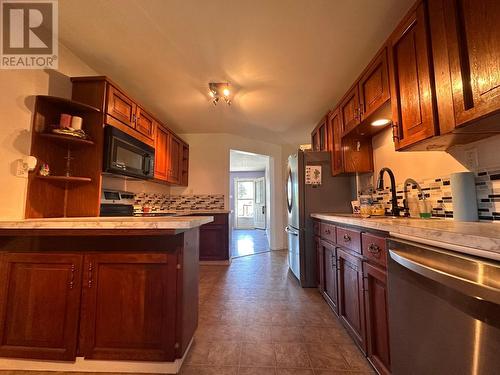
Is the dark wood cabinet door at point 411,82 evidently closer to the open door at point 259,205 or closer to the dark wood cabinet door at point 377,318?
the dark wood cabinet door at point 377,318

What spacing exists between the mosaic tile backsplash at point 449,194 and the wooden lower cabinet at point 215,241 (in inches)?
100

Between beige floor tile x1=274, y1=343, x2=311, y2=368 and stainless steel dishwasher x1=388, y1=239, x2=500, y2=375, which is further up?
stainless steel dishwasher x1=388, y1=239, x2=500, y2=375

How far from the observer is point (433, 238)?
2.72 ft

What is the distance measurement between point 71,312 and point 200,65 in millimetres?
2127

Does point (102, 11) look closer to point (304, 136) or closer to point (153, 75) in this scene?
point (153, 75)

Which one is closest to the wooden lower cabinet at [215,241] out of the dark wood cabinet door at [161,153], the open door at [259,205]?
the dark wood cabinet door at [161,153]

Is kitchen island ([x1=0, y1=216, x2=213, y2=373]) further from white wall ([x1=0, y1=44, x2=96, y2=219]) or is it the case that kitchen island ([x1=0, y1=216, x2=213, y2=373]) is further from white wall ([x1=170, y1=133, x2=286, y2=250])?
white wall ([x1=170, y1=133, x2=286, y2=250])

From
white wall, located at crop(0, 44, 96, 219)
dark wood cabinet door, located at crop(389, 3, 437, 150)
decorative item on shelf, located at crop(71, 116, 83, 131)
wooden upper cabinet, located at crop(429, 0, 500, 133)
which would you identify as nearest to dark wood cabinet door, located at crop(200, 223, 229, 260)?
decorative item on shelf, located at crop(71, 116, 83, 131)

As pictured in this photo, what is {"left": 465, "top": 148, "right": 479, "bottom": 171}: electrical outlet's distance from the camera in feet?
4.29

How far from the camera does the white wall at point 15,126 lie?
1.48 m

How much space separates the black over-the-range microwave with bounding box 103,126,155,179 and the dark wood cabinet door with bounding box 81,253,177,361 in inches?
39.6

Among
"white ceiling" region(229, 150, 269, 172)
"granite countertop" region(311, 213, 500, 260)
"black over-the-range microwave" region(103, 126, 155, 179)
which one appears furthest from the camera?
"white ceiling" region(229, 150, 269, 172)

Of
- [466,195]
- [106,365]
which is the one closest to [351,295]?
[466,195]

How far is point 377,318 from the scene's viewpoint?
1.26 meters
